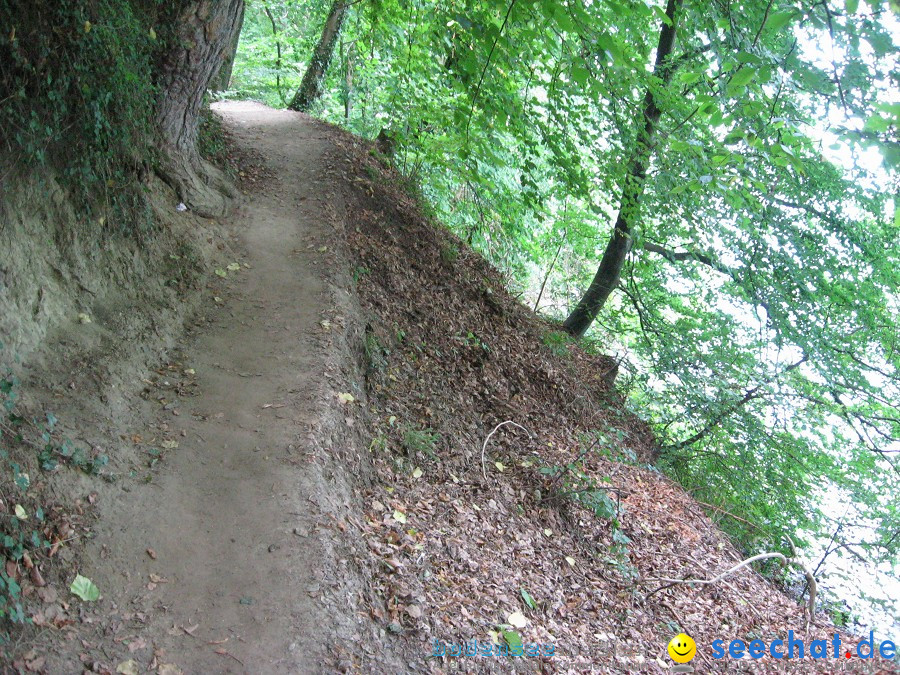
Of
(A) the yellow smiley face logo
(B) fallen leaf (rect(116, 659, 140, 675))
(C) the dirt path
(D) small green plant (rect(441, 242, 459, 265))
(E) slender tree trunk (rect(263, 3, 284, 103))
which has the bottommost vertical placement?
(A) the yellow smiley face logo

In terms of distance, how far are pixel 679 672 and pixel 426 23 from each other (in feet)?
25.7

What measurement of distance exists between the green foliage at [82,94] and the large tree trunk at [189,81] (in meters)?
0.49

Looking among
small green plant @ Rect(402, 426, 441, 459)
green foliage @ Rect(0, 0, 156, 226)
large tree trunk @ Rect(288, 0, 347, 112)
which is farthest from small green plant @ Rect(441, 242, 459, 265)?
large tree trunk @ Rect(288, 0, 347, 112)

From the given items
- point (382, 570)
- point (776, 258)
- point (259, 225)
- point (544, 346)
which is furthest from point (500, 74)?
point (382, 570)

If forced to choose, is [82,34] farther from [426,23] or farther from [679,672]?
[679,672]

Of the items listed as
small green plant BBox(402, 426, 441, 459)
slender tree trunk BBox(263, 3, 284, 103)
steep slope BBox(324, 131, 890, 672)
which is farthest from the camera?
slender tree trunk BBox(263, 3, 284, 103)

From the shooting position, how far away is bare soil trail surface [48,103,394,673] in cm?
355

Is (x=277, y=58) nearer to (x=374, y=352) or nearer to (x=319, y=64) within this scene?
(x=319, y=64)

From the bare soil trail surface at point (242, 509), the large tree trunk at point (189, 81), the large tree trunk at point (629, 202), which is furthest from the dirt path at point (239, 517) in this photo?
the large tree trunk at point (629, 202)

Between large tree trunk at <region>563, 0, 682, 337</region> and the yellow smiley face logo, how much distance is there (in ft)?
14.5

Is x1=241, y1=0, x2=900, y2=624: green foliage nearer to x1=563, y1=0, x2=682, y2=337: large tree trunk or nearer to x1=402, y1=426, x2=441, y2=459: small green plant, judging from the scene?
x1=563, y1=0, x2=682, y2=337: large tree trunk

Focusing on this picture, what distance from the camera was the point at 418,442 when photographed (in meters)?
6.16

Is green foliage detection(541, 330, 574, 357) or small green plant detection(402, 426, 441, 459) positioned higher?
green foliage detection(541, 330, 574, 357)

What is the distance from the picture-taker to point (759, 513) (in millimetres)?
9953
